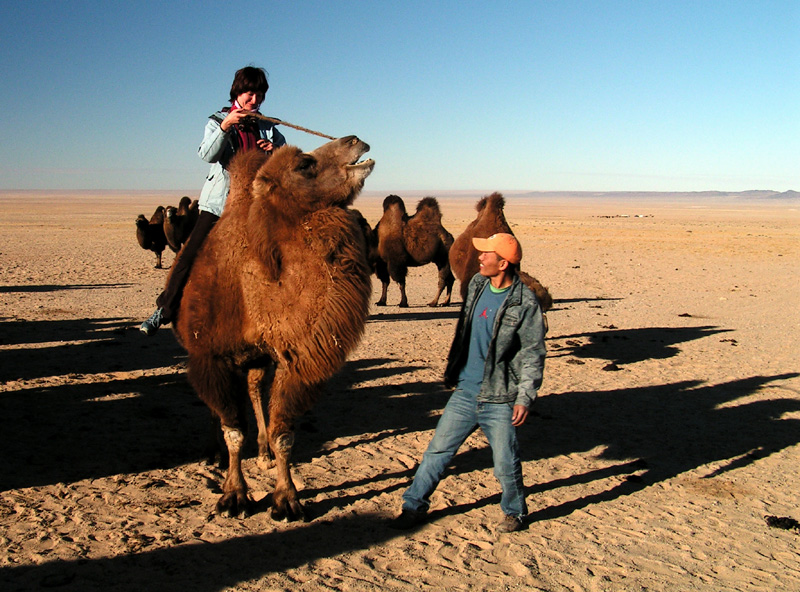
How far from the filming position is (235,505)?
4855 mm

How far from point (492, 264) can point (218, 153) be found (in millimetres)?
2181

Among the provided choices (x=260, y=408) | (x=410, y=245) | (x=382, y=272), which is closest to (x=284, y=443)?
(x=260, y=408)

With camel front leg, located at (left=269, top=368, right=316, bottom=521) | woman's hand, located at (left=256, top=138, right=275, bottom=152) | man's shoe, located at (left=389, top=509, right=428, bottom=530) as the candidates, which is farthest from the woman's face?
man's shoe, located at (left=389, top=509, right=428, bottom=530)

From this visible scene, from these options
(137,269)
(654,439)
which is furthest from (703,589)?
(137,269)

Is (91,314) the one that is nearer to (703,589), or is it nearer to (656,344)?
(656,344)

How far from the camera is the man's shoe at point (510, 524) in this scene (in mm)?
4730

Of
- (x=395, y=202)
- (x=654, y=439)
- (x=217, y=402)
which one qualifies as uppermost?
(x=395, y=202)

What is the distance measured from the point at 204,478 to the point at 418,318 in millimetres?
9257

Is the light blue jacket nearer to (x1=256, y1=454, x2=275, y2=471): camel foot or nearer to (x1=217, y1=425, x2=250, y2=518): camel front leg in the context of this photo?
(x1=217, y1=425, x2=250, y2=518): camel front leg

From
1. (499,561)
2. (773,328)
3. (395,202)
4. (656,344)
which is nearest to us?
(499,561)

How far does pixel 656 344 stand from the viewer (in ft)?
38.8

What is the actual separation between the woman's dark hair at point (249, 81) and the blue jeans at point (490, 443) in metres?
2.70

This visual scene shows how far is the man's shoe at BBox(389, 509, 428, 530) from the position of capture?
4738mm

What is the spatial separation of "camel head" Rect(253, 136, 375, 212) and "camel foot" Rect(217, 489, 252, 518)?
1.97 meters
